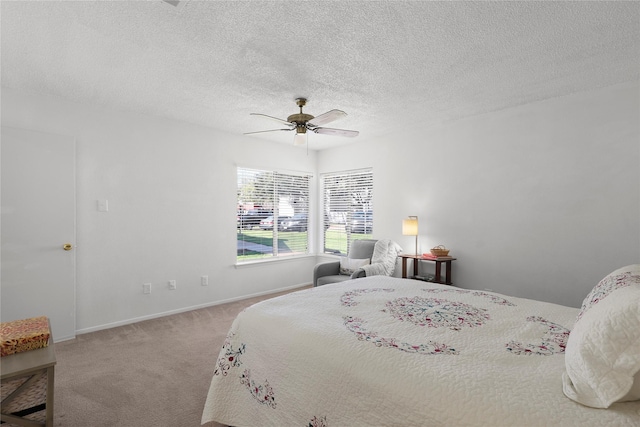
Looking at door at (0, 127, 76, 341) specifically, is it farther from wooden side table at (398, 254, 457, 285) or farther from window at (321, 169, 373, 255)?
wooden side table at (398, 254, 457, 285)

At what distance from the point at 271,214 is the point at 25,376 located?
12.6 ft

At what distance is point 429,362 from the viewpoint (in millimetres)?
1273

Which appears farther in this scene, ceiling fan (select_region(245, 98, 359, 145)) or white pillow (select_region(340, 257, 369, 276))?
white pillow (select_region(340, 257, 369, 276))

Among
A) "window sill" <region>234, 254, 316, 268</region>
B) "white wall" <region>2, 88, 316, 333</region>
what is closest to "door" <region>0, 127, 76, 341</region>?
"white wall" <region>2, 88, 316, 333</region>

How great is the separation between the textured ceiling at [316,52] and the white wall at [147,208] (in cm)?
32

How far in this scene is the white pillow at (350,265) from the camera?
4328 mm

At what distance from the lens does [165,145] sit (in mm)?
4039

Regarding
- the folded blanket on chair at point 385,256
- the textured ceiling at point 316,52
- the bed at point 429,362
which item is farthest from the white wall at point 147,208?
the bed at point 429,362

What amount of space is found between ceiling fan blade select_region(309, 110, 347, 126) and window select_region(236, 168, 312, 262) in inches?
84.3

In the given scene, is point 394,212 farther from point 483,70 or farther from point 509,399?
point 509,399

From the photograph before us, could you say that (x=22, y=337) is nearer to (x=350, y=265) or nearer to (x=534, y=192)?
(x=350, y=265)

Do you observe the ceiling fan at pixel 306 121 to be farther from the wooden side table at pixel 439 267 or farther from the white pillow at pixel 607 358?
the white pillow at pixel 607 358

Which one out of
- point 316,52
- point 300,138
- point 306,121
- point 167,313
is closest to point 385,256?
point 300,138

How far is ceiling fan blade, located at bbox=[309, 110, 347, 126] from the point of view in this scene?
274cm
